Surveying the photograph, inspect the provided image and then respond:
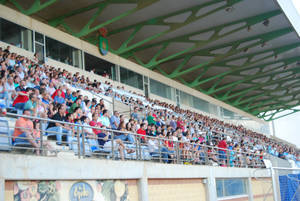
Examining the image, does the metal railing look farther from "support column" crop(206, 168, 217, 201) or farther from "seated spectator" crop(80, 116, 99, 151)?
"support column" crop(206, 168, 217, 201)

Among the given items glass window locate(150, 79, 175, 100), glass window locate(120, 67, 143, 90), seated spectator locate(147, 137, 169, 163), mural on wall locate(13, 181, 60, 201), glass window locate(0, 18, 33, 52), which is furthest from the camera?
glass window locate(150, 79, 175, 100)

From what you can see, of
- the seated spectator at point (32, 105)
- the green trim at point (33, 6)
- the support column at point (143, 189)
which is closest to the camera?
the seated spectator at point (32, 105)

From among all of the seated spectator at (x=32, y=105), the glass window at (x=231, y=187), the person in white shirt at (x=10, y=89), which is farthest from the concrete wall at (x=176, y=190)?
the person in white shirt at (x=10, y=89)

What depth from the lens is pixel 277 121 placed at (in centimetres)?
5634

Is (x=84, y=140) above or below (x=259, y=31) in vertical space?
below

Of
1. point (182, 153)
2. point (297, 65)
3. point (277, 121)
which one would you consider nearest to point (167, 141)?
point (182, 153)

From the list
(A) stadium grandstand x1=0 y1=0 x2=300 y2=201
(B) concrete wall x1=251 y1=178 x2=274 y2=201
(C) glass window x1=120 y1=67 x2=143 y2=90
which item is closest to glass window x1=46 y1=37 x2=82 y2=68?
(A) stadium grandstand x1=0 y1=0 x2=300 y2=201

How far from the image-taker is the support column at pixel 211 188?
44.0 ft

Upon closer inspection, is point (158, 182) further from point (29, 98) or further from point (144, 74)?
point (144, 74)

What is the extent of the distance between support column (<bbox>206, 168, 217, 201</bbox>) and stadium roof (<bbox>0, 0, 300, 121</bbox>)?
901 centimetres

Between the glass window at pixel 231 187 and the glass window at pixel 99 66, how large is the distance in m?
9.71

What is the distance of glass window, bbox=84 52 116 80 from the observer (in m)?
21.6

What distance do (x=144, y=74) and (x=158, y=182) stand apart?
52.3ft

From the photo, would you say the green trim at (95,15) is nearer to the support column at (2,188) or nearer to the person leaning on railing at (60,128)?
the person leaning on railing at (60,128)
